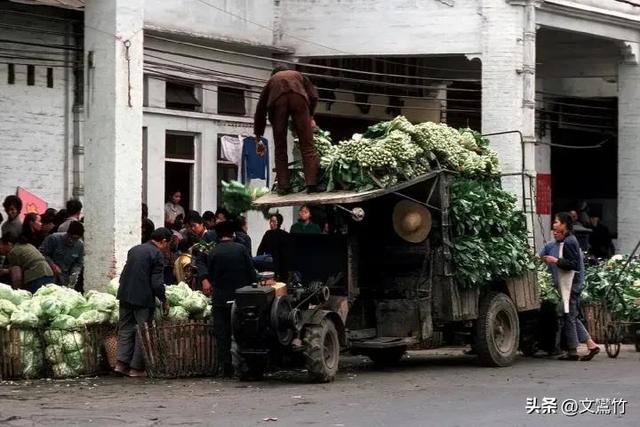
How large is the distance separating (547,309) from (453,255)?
262cm

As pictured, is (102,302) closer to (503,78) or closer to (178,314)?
(178,314)

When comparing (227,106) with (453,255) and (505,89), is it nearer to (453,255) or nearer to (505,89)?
(505,89)

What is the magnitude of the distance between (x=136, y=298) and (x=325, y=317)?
225cm

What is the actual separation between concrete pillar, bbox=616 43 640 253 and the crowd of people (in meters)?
15.4

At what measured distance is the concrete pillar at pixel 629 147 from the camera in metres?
32.8

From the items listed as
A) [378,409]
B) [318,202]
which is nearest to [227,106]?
[318,202]

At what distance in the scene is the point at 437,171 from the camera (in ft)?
57.7

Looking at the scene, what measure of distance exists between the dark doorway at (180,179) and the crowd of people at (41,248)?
5704 mm

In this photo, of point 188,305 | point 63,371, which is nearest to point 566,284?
point 188,305

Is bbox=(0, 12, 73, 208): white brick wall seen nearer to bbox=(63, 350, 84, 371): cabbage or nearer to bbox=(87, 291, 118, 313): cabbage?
bbox=(87, 291, 118, 313): cabbage

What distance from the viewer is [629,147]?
Result: 32844 mm

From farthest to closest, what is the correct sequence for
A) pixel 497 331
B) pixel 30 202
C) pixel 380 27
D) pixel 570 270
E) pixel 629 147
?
pixel 629 147
pixel 380 27
pixel 30 202
pixel 570 270
pixel 497 331

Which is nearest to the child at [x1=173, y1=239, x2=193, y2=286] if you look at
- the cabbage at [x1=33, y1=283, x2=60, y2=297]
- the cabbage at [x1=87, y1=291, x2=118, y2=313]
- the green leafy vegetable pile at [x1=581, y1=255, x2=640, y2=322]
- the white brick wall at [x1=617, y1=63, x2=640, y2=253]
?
the cabbage at [x1=87, y1=291, x2=118, y2=313]

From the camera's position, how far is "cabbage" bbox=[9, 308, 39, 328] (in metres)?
17.0
